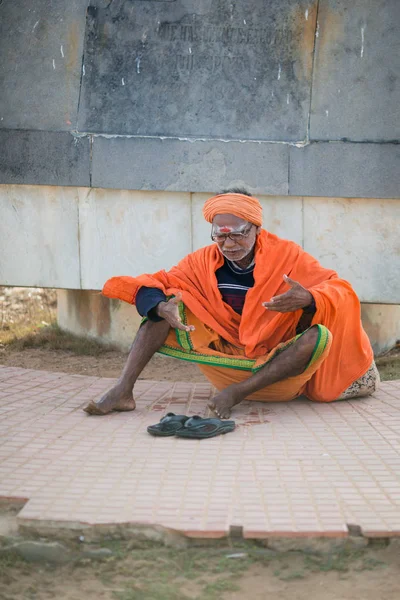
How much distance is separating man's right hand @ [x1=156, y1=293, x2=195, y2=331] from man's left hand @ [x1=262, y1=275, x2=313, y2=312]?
51 centimetres

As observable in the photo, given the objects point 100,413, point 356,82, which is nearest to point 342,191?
point 356,82

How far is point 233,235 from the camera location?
482cm

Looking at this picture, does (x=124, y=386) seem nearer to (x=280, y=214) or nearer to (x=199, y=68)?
(x=280, y=214)

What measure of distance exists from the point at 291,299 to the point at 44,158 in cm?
283

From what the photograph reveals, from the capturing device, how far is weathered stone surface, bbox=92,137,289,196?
20.7 feet

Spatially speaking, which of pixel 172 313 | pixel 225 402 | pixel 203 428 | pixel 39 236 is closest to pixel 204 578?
pixel 203 428

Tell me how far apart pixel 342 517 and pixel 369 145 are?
11.5ft

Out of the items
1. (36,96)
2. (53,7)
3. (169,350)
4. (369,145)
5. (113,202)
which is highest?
(53,7)

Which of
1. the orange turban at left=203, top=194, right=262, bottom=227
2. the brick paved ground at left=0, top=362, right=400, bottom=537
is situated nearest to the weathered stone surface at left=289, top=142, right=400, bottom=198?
the orange turban at left=203, top=194, right=262, bottom=227

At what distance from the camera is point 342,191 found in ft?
20.5

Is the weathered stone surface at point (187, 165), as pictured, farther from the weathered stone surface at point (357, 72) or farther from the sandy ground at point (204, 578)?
the sandy ground at point (204, 578)

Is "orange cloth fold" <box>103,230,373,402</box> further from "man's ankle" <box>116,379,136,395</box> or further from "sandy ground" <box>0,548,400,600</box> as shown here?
"sandy ground" <box>0,548,400,600</box>

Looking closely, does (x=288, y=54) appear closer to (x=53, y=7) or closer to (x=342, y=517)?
(x=53, y=7)

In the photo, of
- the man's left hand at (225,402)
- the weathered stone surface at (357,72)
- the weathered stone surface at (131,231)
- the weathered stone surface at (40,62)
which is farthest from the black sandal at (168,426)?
the weathered stone surface at (40,62)
